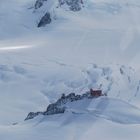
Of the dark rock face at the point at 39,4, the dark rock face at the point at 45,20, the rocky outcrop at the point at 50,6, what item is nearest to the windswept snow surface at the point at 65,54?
the rocky outcrop at the point at 50,6

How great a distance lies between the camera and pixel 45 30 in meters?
90.7

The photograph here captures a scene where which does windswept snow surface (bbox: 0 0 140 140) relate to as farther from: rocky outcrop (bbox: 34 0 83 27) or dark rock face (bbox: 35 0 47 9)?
dark rock face (bbox: 35 0 47 9)

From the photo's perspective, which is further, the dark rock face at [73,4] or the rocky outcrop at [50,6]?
the dark rock face at [73,4]

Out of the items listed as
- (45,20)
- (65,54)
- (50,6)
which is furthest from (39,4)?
(65,54)

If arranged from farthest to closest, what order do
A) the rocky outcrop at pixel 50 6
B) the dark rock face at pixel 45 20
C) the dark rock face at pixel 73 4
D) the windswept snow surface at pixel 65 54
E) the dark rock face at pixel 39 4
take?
the dark rock face at pixel 39 4
the dark rock face at pixel 73 4
the rocky outcrop at pixel 50 6
the dark rock face at pixel 45 20
the windswept snow surface at pixel 65 54

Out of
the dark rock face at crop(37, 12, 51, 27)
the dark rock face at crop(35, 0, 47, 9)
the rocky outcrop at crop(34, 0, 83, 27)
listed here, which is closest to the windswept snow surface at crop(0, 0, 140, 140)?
the rocky outcrop at crop(34, 0, 83, 27)

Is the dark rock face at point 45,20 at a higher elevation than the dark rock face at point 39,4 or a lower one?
lower

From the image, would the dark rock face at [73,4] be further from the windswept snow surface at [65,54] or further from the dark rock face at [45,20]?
the dark rock face at [45,20]

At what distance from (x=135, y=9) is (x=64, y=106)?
6653 cm

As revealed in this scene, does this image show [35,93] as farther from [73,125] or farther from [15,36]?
[73,125]

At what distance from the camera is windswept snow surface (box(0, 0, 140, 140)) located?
70688 millimetres

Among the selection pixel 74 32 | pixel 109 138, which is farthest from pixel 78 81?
pixel 109 138

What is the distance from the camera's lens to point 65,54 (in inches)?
3246

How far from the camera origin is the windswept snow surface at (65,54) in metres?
70.7
